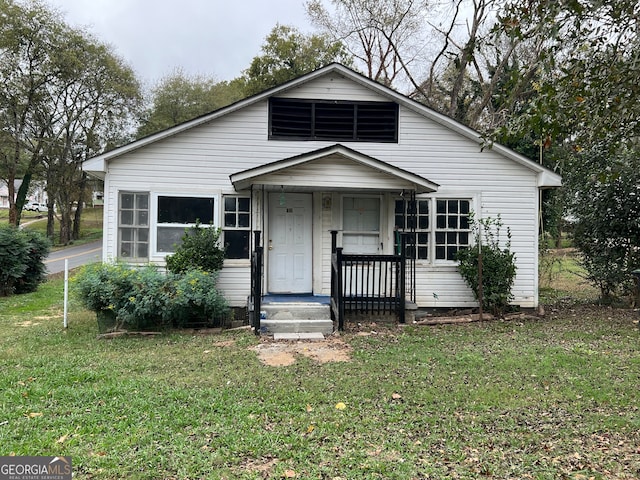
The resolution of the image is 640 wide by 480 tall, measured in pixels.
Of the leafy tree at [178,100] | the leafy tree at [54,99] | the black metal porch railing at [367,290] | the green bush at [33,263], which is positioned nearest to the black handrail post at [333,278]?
the black metal porch railing at [367,290]

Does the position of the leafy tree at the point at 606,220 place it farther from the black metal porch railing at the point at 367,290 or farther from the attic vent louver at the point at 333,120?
the black metal porch railing at the point at 367,290

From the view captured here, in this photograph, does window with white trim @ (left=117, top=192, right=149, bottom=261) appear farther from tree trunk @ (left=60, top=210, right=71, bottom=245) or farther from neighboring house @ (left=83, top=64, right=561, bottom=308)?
tree trunk @ (left=60, top=210, right=71, bottom=245)

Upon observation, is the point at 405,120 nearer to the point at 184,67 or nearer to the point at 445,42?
the point at 445,42

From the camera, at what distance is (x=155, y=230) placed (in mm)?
8938

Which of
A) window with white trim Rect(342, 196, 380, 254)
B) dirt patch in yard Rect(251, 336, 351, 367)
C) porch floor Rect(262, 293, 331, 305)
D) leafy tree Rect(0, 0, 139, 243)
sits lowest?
dirt patch in yard Rect(251, 336, 351, 367)

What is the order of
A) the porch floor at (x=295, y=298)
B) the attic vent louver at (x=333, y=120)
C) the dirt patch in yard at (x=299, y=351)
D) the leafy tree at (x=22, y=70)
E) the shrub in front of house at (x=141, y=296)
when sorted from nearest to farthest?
the dirt patch in yard at (x=299, y=351) < the shrub in front of house at (x=141, y=296) < the porch floor at (x=295, y=298) < the attic vent louver at (x=333, y=120) < the leafy tree at (x=22, y=70)

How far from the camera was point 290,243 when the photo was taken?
9.34 metres

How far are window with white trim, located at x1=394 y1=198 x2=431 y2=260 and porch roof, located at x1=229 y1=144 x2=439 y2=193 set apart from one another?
1105mm

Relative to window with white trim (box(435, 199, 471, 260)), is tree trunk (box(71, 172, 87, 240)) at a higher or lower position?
higher

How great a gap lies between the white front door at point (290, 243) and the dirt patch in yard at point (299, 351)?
2.14 metres

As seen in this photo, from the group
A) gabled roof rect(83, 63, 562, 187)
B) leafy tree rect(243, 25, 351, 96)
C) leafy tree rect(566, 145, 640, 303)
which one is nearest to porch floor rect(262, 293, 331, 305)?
gabled roof rect(83, 63, 562, 187)

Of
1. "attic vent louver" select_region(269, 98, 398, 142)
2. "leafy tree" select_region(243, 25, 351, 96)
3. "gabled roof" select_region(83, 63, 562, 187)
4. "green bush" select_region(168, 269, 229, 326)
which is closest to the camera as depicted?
"green bush" select_region(168, 269, 229, 326)

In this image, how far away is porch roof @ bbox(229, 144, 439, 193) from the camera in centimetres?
815

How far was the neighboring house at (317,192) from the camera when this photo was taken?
351 inches
